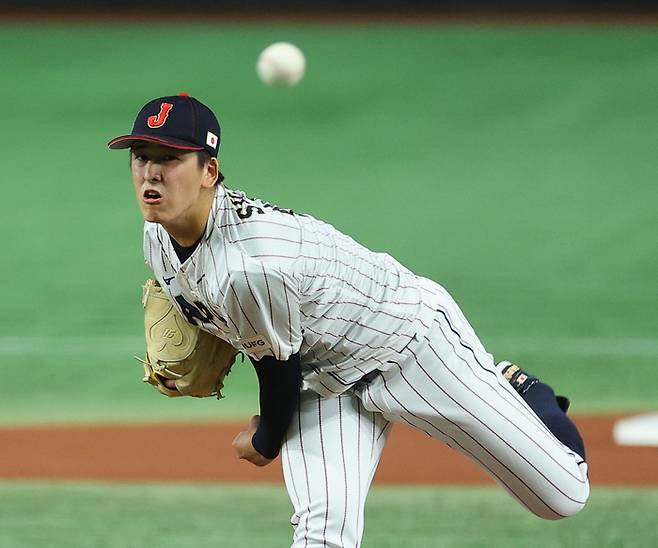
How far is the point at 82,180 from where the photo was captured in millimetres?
12328

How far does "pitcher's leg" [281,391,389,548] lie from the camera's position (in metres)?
4.07

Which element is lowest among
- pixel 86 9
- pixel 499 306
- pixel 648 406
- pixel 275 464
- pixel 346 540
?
pixel 346 540

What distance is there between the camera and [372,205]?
11562 mm

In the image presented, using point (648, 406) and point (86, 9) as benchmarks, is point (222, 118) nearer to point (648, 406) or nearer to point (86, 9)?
point (86, 9)

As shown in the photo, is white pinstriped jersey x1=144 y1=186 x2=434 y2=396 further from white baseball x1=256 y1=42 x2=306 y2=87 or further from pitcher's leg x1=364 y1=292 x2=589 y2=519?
white baseball x1=256 y1=42 x2=306 y2=87

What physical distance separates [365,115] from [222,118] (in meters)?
1.61

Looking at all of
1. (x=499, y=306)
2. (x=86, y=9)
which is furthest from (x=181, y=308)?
(x=86, y=9)

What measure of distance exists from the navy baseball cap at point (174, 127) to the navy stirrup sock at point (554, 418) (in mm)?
1722

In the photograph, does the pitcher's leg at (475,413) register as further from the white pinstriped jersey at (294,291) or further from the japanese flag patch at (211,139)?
the japanese flag patch at (211,139)

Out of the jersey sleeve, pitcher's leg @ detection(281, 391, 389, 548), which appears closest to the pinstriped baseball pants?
pitcher's leg @ detection(281, 391, 389, 548)

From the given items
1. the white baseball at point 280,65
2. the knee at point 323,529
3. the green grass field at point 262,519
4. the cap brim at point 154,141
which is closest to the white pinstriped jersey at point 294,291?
the cap brim at point 154,141

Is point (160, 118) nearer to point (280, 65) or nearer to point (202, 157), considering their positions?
point (202, 157)

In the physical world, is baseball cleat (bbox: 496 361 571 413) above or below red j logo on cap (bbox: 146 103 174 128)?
below

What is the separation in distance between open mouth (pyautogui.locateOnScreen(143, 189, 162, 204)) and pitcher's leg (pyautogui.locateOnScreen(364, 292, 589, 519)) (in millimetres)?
1100
